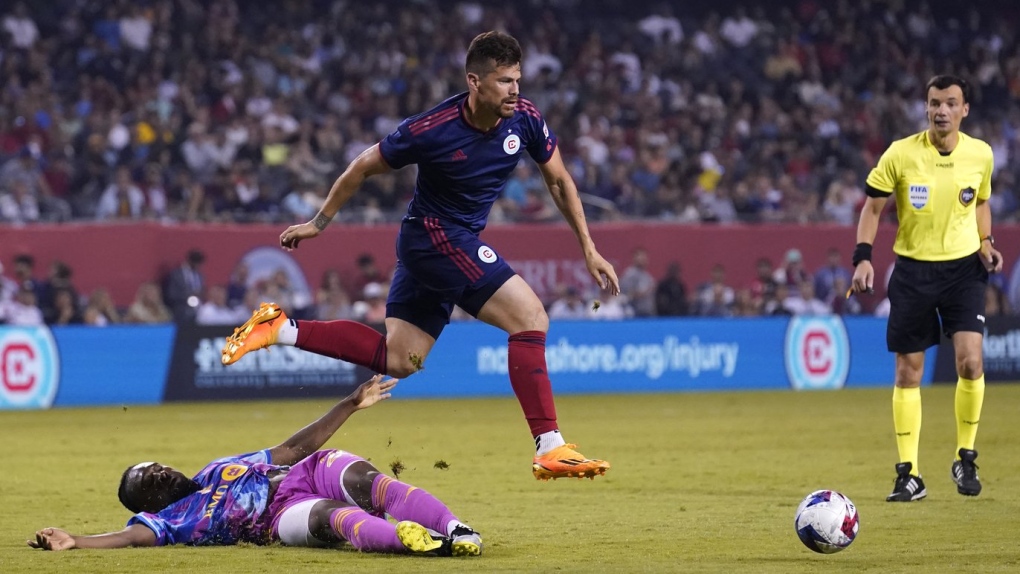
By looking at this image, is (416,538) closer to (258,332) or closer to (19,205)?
(258,332)

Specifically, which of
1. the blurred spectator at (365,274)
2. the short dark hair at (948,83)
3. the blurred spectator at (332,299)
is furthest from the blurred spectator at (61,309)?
the short dark hair at (948,83)

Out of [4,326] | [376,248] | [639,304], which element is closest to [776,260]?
[639,304]

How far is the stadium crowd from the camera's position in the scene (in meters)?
20.8

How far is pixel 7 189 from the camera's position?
63.9ft

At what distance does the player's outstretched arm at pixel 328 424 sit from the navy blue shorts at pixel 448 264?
600 millimetres

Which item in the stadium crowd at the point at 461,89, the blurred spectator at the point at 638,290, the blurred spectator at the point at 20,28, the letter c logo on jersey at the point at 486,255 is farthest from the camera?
the blurred spectator at the point at 20,28

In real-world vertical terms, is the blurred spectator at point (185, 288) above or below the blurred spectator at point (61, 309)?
above

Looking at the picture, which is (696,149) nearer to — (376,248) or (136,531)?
(376,248)

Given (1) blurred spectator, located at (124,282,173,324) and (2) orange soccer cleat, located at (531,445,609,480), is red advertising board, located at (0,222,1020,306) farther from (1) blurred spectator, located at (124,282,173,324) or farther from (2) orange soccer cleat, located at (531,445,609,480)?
(2) orange soccer cleat, located at (531,445,609,480)

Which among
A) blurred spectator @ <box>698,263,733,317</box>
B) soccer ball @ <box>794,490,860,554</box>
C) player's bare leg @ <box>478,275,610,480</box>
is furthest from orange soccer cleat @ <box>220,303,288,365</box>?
blurred spectator @ <box>698,263,733,317</box>

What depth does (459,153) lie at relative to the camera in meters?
7.80

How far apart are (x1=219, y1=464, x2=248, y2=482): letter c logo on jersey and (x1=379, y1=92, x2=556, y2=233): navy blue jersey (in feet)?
5.46

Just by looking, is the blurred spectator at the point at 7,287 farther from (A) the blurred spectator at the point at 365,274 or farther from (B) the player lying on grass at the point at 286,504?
(B) the player lying on grass at the point at 286,504

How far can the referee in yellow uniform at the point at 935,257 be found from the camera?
9.59 m
